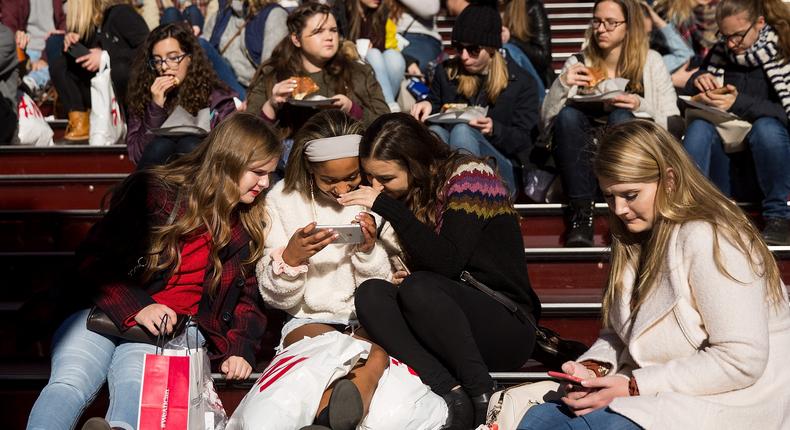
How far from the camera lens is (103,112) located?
534 cm

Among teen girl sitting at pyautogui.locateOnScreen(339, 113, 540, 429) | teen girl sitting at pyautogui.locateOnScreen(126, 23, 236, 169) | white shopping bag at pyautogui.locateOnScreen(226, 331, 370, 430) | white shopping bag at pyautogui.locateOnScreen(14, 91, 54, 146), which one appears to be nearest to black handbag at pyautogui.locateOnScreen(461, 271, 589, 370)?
teen girl sitting at pyautogui.locateOnScreen(339, 113, 540, 429)

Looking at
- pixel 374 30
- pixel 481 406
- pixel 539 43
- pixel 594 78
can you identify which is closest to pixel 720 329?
pixel 481 406

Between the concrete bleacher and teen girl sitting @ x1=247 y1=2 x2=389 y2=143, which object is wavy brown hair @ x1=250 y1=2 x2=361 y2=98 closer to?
teen girl sitting @ x1=247 y1=2 x2=389 y2=143

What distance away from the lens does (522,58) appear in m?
5.81

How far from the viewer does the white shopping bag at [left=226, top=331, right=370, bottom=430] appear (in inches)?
114

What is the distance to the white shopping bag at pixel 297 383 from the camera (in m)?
2.89

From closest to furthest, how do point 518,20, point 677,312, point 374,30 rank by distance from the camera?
point 677,312 → point 374,30 → point 518,20

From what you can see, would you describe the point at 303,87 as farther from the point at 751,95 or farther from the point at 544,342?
the point at 751,95

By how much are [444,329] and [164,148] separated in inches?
73.8

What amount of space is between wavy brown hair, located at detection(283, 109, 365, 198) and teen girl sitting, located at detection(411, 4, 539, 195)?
1.00 m

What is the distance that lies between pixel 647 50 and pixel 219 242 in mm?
2422

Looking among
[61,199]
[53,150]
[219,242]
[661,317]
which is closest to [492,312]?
[661,317]

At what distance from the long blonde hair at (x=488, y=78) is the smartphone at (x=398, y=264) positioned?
1.50 metres

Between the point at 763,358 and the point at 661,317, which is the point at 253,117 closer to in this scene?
the point at 661,317
